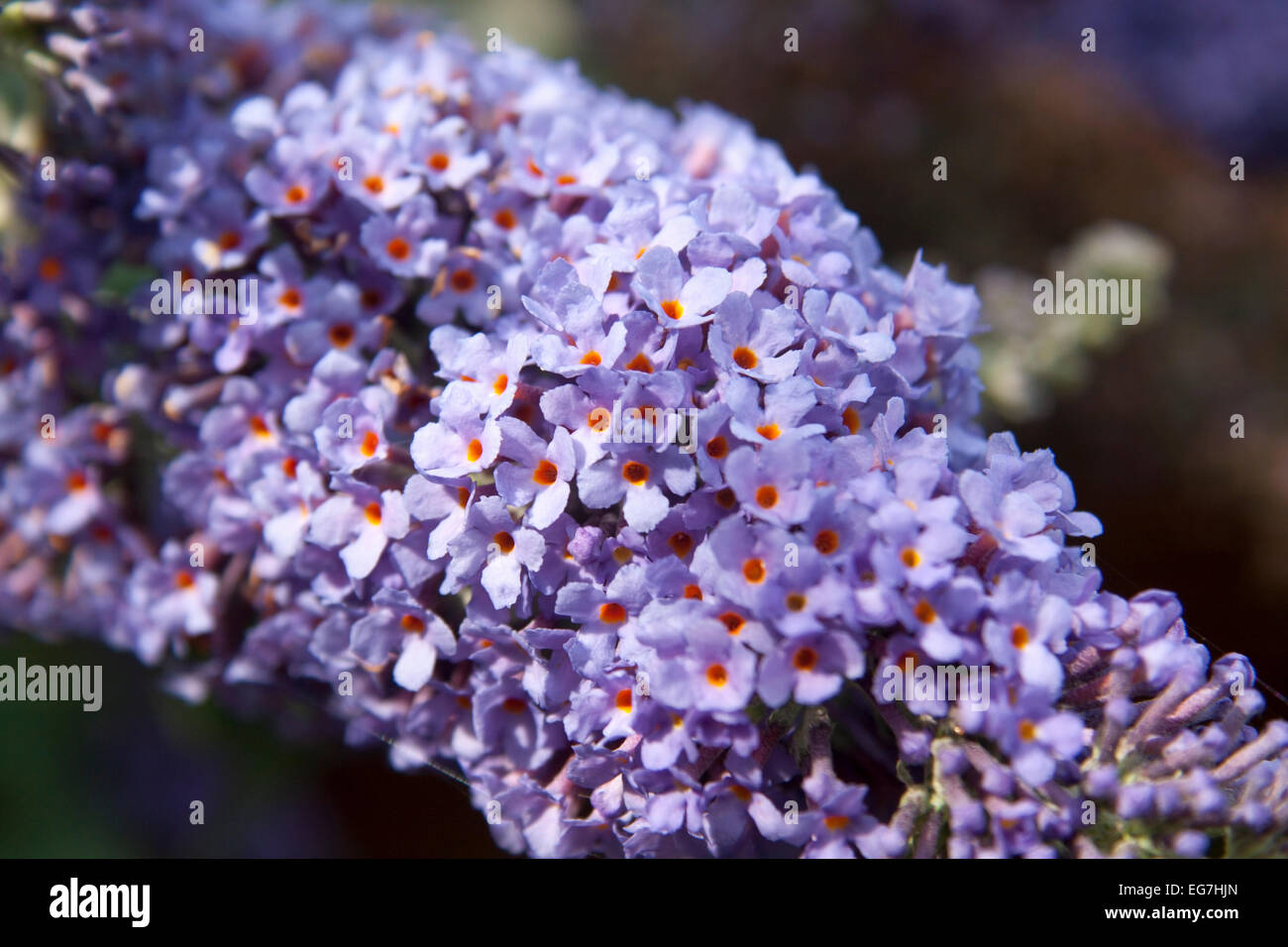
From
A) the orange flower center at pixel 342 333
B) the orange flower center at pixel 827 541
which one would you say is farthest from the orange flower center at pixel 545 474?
the orange flower center at pixel 342 333

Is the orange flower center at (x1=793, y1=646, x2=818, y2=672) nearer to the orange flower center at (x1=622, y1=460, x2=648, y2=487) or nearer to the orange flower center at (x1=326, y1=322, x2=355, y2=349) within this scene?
the orange flower center at (x1=622, y1=460, x2=648, y2=487)

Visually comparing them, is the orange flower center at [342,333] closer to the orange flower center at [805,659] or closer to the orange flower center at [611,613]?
the orange flower center at [611,613]

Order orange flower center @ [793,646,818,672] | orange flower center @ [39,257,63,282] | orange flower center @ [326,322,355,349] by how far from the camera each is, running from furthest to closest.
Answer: orange flower center @ [39,257,63,282], orange flower center @ [326,322,355,349], orange flower center @ [793,646,818,672]

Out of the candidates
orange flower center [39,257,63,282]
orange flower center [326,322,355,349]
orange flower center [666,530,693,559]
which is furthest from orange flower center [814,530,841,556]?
orange flower center [39,257,63,282]

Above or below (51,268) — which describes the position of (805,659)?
below

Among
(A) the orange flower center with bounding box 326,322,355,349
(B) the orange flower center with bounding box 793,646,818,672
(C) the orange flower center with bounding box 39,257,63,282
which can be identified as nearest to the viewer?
(B) the orange flower center with bounding box 793,646,818,672

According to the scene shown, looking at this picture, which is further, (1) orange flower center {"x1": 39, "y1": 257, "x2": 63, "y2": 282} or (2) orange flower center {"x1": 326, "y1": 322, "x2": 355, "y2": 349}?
(1) orange flower center {"x1": 39, "y1": 257, "x2": 63, "y2": 282}

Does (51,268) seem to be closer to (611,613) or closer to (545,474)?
(545,474)

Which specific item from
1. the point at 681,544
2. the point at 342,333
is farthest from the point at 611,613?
the point at 342,333
